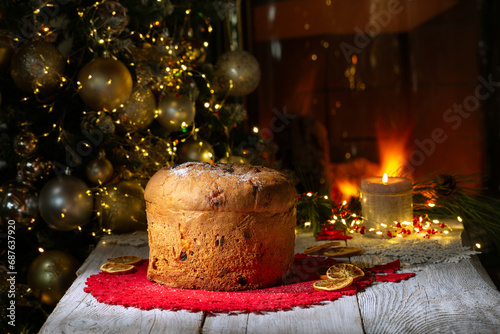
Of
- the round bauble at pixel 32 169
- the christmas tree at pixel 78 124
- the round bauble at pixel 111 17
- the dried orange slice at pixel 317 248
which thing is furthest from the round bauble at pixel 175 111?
the dried orange slice at pixel 317 248

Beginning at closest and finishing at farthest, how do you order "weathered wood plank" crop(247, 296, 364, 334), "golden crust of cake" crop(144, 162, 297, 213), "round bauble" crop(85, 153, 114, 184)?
"weathered wood plank" crop(247, 296, 364, 334) → "golden crust of cake" crop(144, 162, 297, 213) → "round bauble" crop(85, 153, 114, 184)

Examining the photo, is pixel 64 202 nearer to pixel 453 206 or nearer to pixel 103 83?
pixel 103 83

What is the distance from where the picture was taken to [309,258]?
1987 millimetres

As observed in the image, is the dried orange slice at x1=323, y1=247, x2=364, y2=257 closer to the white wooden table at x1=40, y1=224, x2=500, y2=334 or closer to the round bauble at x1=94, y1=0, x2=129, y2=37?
the white wooden table at x1=40, y1=224, x2=500, y2=334

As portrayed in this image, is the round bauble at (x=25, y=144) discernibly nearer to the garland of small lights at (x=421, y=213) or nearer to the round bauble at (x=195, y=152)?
the round bauble at (x=195, y=152)

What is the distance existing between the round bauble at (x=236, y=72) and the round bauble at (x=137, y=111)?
495mm

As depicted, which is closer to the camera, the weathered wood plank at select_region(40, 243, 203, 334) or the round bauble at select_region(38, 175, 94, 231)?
the weathered wood plank at select_region(40, 243, 203, 334)

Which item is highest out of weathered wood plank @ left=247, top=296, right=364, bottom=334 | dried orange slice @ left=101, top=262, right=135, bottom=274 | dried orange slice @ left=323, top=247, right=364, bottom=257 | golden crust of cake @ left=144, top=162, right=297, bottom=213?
golden crust of cake @ left=144, top=162, right=297, bottom=213

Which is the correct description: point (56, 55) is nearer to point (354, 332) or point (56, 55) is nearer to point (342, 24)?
point (354, 332)

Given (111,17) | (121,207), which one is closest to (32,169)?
(121,207)

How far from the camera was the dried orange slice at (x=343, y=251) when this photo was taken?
78.3 inches

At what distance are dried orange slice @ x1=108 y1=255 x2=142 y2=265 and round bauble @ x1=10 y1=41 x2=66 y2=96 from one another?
26.9 inches

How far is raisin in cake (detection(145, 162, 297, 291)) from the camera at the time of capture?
1.68 metres

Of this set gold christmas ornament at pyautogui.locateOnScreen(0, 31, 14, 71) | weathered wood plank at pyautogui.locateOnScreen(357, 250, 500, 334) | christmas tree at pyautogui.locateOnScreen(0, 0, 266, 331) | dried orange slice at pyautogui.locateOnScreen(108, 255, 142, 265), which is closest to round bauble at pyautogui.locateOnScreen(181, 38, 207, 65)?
christmas tree at pyautogui.locateOnScreen(0, 0, 266, 331)
